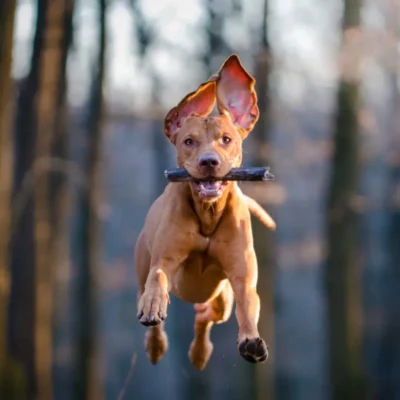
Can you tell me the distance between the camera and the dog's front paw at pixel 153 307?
4.54 meters

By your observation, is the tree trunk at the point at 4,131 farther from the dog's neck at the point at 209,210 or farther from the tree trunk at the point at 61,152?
the dog's neck at the point at 209,210

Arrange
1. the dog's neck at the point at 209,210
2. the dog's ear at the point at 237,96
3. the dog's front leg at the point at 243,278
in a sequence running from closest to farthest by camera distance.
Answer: the dog's front leg at the point at 243,278 → the dog's neck at the point at 209,210 → the dog's ear at the point at 237,96

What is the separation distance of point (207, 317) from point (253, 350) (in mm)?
1526

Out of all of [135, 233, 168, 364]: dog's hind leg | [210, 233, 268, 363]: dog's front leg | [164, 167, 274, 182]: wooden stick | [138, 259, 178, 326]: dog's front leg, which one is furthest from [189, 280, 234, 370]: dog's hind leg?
[164, 167, 274, 182]: wooden stick

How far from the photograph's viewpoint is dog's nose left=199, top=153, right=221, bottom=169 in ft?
15.1

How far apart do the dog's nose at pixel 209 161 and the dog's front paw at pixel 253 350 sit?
2.84 feet

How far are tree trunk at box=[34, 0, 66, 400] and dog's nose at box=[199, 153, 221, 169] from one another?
11882 mm

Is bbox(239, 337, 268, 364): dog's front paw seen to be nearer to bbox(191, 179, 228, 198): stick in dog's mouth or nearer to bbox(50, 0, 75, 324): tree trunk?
bbox(191, 179, 228, 198): stick in dog's mouth

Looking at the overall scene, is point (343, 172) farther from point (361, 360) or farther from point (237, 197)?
point (237, 197)

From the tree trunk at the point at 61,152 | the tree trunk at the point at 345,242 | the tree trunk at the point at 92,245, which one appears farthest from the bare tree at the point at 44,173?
the tree trunk at the point at 345,242

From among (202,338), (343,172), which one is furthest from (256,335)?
(343,172)

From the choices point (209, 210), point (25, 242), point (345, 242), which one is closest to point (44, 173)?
point (25, 242)

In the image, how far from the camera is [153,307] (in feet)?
15.1

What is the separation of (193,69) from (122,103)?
2.32 m
